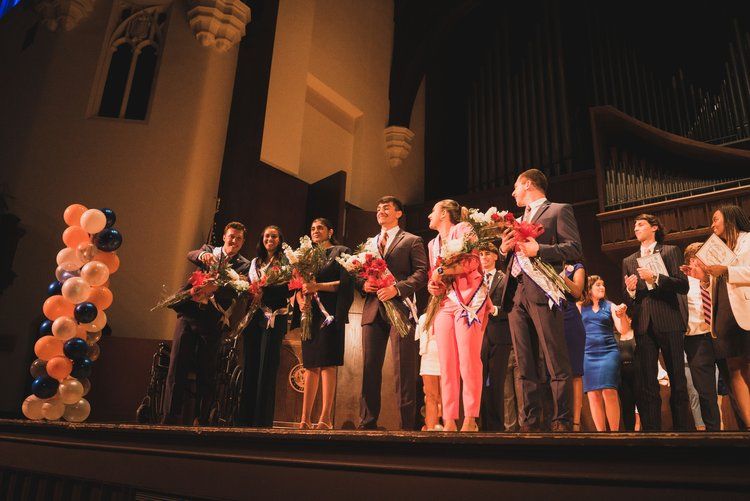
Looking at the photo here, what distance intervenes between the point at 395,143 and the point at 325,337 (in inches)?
249

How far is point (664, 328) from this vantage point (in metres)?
3.58

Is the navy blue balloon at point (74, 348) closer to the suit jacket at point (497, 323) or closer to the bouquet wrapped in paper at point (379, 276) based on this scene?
the bouquet wrapped in paper at point (379, 276)

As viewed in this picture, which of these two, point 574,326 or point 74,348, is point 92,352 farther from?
point 574,326

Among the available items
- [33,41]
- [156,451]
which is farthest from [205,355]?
[33,41]

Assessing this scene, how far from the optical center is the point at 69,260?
14.4ft

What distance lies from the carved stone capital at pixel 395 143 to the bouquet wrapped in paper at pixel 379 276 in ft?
20.2

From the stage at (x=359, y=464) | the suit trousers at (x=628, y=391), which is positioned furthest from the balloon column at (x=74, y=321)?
the suit trousers at (x=628, y=391)

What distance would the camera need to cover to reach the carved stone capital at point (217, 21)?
273 inches

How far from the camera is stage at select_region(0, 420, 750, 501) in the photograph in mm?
1291

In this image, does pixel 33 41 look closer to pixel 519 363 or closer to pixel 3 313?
pixel 3 313

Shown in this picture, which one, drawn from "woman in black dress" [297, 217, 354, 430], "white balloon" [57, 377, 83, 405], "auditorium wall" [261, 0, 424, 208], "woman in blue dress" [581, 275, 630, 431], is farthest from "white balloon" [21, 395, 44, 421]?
"auditorium wall" [261, 0, 424, 208]

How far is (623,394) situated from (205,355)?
3320 millimetres

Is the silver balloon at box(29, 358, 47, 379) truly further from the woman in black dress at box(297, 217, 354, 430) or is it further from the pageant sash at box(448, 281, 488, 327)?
the pageant sash at box(448, 281, 488, 327)

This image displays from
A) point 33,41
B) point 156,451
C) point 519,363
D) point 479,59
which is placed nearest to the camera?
point 156,451
